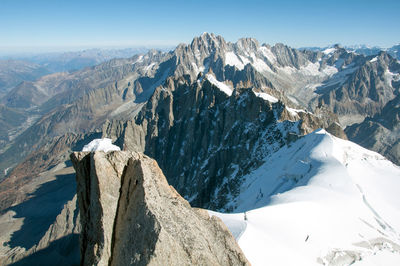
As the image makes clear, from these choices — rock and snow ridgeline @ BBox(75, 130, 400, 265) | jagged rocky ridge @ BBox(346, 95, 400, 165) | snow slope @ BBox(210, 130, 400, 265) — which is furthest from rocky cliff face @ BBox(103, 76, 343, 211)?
jagged rocky ridge @ BBox(346, 95, 400, 165)

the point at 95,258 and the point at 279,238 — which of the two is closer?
the point at 95,258

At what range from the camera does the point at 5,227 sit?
4373 inches

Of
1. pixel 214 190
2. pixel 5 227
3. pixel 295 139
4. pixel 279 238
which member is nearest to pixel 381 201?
pixel 279 238

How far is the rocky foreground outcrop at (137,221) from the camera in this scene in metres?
11.4

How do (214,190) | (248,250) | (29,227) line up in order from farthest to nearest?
(29,227) → (214,190) → (248,250)

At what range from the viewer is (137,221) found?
40.1ft

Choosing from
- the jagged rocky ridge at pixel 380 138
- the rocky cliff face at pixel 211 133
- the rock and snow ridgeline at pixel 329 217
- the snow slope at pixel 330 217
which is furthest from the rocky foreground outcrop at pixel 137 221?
the jagged rocky ridge at pixel 380 138

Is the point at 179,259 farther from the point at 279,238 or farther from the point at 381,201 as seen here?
the point at 381,201

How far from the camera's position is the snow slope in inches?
958

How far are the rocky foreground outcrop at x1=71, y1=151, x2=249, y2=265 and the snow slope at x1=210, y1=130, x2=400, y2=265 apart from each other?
33.5ft

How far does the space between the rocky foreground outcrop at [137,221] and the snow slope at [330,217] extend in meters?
10.2

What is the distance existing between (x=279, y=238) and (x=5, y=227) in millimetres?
133749

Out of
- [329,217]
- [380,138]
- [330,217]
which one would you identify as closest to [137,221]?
[329,217]

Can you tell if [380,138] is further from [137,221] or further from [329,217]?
[137,221]
